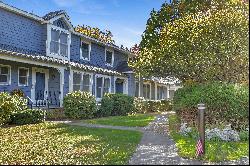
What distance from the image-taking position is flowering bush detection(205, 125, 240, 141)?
11945 mm

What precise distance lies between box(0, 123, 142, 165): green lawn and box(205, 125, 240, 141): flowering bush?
7.63ft

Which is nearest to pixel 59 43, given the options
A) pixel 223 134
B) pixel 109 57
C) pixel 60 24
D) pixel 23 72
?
pixel 60 24

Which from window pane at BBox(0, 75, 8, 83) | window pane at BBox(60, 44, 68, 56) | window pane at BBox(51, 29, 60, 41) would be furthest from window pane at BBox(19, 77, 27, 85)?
window pane at BBox(60, 44, 68, 56)

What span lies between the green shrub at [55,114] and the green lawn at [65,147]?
7708 millimetres

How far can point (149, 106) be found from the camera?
118 ft

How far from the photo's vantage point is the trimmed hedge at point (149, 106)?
32.3m

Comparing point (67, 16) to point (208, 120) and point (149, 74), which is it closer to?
point (149, 74)

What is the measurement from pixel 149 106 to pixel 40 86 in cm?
1300

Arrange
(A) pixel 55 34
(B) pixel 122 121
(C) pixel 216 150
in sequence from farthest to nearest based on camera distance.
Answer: (A) pixel 55 34 → (B) pixel 122 121 → (C) pixel 216 150

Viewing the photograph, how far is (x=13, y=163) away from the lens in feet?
28.8

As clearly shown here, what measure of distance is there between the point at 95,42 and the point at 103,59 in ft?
7.22

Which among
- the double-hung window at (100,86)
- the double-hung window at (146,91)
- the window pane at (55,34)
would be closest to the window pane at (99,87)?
the double-hung window at (100,86)

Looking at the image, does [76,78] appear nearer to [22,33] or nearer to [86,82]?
[86,82]

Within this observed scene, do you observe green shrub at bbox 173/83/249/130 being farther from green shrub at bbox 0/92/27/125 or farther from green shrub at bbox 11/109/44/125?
green shrub at bbox 11/109/44/125
